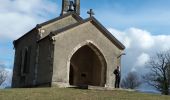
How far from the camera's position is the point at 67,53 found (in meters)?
35.3

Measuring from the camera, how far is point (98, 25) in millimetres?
37031

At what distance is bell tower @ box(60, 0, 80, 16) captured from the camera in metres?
42.7

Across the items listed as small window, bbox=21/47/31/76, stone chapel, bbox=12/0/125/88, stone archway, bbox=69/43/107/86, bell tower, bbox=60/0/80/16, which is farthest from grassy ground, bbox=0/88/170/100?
bell tower, bbox=60/0/80/16

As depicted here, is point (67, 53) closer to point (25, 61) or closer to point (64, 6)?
point (25, 61)

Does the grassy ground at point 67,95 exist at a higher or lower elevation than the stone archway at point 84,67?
lower

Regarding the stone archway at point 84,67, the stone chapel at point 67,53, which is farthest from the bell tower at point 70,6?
the stone archway at point 84,67

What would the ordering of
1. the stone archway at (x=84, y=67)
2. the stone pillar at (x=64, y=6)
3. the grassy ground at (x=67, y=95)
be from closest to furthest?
the grassy ground at (x=67, y=95) < the stone archway at (x=84, y=67) < the stone pillar at (x=64, y=6)

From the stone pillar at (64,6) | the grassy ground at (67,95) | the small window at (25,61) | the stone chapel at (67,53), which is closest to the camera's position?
the grassy ground at (67,95)

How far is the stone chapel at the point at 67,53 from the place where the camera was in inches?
1371

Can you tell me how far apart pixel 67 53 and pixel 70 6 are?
911 centimetres

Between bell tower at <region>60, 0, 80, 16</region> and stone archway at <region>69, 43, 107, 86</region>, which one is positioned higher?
bell tower at <region>60, 0, 80, 16</region>

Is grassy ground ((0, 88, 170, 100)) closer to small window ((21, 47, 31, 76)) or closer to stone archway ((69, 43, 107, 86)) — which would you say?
stone archway ((69, 43, 107, 86))

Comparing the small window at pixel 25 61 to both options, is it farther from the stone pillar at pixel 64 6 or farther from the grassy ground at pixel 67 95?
the grassy ground at pixel 67 95

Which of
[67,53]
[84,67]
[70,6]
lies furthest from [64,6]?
[67,53]
